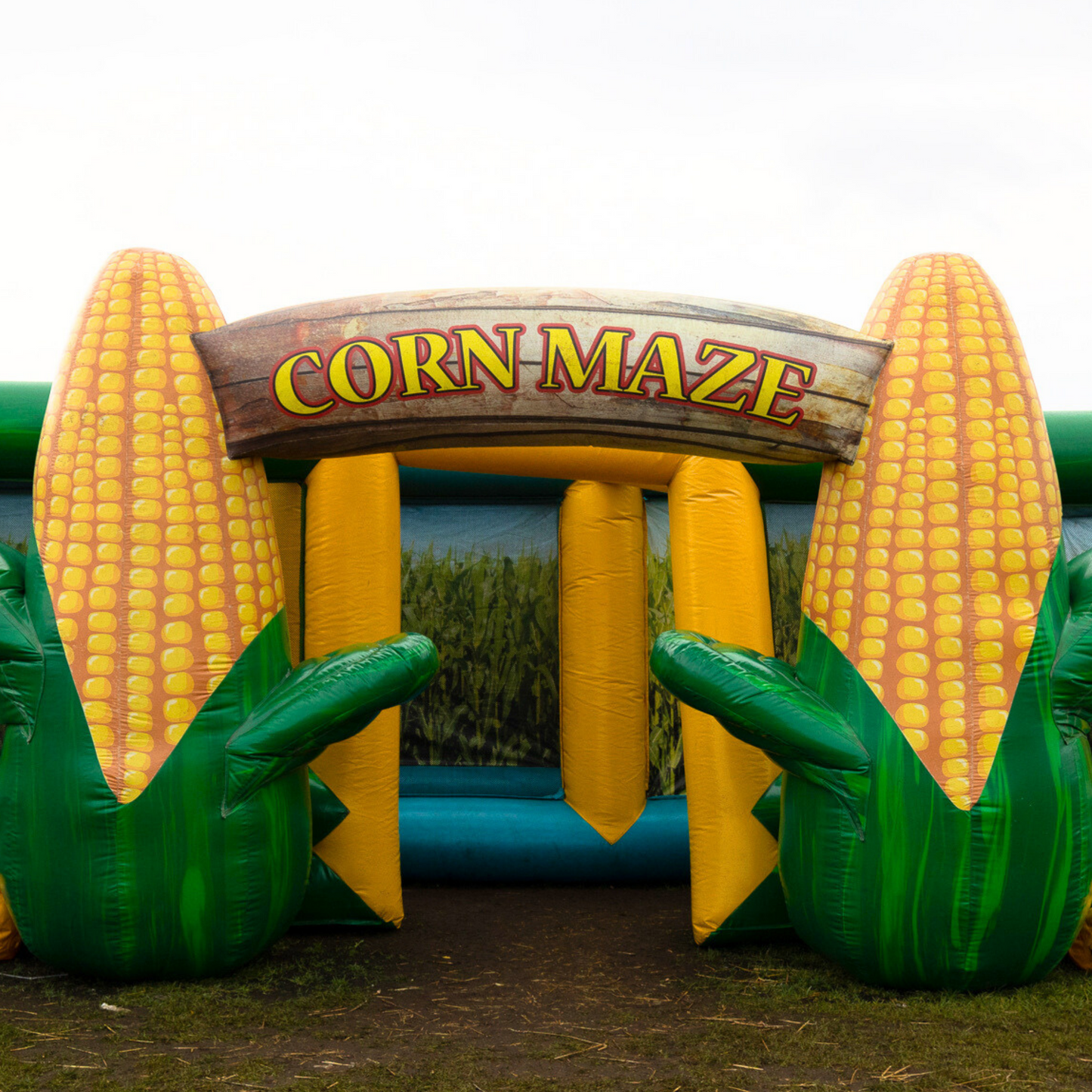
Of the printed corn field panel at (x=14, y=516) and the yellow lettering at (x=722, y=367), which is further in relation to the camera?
the printed corn field panel at (x=14, y=516)

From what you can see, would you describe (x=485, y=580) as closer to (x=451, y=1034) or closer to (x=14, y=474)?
(x=14, y=474)

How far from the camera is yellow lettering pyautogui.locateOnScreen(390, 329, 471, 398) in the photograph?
2.85 m

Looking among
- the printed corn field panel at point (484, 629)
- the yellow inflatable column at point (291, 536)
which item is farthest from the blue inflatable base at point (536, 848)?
the yellow inflatable column at point (291, 536)

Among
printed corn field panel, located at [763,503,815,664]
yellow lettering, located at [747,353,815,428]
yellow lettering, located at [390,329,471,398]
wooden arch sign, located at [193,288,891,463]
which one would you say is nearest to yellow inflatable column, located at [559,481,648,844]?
printed corn field panel, located at [763,503,815,664]

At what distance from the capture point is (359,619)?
3.42m

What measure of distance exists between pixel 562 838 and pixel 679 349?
2.00 metres

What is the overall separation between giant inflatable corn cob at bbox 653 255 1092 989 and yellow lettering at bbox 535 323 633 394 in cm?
69

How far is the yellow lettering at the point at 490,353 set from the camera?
2.85 m

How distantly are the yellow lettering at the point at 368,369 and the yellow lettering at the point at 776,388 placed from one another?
968mm

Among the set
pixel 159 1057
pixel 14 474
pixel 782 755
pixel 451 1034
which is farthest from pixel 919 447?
pixel 14 474

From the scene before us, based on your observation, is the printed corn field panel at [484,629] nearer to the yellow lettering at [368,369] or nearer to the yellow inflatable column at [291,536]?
the yellow inflatable column at [291,536]

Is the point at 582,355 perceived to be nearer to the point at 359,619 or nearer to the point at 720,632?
the point at 720,632

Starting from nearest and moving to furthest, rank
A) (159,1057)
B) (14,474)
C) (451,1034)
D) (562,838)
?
(159,1057), (451,1034), (14,474), (562,838)

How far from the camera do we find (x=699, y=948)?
10.7 feet
